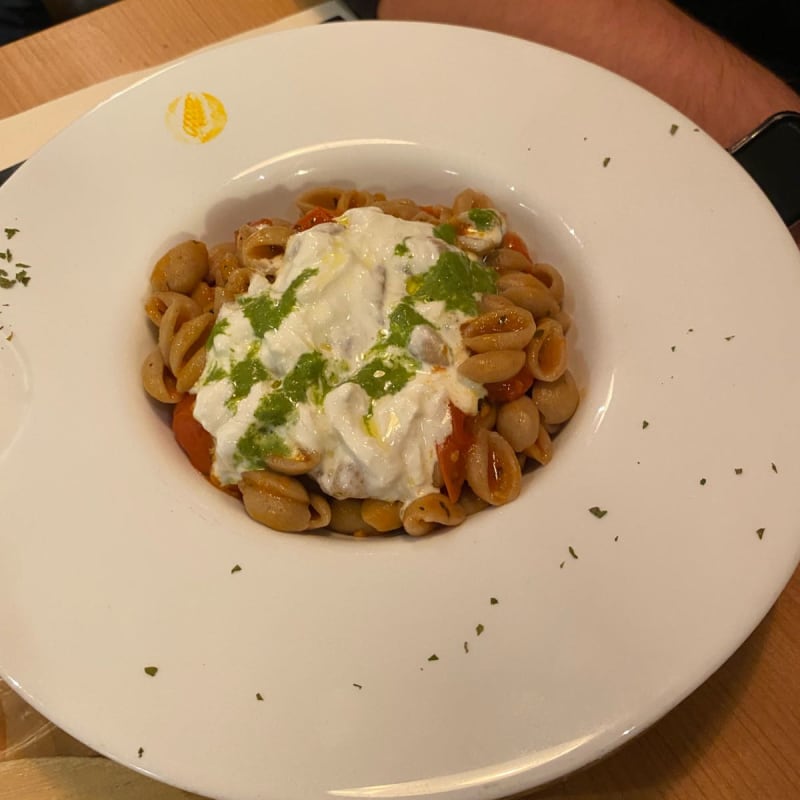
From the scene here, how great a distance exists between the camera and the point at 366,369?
150cm

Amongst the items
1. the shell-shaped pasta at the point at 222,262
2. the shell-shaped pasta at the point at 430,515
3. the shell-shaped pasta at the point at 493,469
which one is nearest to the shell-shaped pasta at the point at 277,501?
the shell-shaped pasta at the point at 430,515

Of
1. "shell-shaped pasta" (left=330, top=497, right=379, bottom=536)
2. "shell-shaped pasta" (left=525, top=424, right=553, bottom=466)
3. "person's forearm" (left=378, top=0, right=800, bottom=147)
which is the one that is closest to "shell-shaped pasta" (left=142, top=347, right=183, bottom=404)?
"shell-shaped pasta" (left=330, top=497, right=379, bottom=536)

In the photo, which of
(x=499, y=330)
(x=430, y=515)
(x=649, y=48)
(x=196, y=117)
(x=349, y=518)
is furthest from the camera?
(x=649, y=48)

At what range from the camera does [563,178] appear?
5.57 ft

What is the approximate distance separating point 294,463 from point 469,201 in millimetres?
779

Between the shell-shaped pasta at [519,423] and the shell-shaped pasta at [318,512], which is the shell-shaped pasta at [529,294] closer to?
the shell-shaped pasta at [519,423]

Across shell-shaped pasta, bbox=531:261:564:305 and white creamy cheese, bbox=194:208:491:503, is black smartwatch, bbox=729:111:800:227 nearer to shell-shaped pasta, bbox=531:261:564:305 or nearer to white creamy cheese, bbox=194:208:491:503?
shell-shaped pasta, bbox=531:261:564:305

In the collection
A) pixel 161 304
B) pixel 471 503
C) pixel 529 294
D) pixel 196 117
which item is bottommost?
pixel 471 503

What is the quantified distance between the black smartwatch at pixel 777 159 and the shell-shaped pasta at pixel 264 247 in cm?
108

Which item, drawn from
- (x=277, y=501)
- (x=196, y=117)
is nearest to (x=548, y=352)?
(x=277, y=501)

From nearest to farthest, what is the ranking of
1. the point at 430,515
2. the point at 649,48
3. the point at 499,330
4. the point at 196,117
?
1. the point at 430,515
2. the point at 499,330
3. the point at 196,117
4. the point at 649,48

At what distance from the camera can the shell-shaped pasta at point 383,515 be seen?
1.44 meters

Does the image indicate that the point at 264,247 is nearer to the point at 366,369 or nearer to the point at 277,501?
the point at 366,369

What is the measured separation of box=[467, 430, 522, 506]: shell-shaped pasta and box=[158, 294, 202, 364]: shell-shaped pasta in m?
0.67
